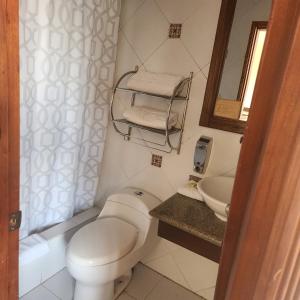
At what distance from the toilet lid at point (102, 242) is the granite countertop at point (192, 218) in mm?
369

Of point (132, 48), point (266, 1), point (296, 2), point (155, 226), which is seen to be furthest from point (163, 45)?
point (296, 2)

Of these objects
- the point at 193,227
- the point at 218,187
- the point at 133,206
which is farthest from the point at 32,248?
the point at 218,187

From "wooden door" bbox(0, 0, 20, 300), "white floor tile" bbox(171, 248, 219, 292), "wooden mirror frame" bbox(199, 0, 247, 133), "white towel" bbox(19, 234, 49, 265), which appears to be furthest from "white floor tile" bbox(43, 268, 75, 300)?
"wooden mirror frame" bbox(199, 0, 247, 133)

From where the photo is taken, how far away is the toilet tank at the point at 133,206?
183 centimetres

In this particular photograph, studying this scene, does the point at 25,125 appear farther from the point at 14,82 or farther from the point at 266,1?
the point at 266,1

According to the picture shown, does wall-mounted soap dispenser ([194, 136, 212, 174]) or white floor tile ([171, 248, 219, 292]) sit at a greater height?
wall-mounted soap dispenser ([194, 136, 212, 174])

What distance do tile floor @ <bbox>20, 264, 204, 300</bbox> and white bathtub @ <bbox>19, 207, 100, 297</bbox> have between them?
5cm

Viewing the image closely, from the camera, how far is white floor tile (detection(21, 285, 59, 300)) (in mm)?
1741

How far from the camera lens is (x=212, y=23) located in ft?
5.17

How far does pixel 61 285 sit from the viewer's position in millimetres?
1882

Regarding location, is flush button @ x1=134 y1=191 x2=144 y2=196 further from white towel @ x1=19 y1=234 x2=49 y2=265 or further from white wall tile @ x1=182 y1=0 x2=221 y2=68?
white wall tile @ x1=182 y1=0 x2=221 y2=68

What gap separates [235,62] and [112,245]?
129 cm

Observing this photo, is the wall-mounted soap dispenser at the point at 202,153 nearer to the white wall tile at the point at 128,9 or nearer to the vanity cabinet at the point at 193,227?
the vanity cabinet at the point at 193,227

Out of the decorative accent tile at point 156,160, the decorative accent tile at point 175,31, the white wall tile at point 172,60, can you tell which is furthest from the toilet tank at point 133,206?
the decorative accent tile at point 175,31
